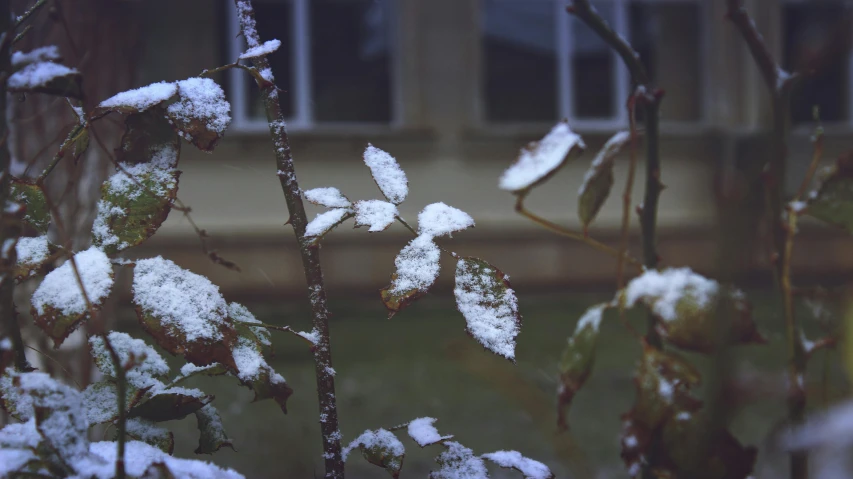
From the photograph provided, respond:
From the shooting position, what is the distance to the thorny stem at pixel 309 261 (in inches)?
28.7

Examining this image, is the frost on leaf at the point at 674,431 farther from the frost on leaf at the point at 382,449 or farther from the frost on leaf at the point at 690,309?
the frost on leaf at the point at 382,449

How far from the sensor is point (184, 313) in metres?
0.62

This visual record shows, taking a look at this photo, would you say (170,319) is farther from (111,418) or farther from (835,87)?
(835,87)

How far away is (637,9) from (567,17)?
660 millimetres

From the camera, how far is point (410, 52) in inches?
216

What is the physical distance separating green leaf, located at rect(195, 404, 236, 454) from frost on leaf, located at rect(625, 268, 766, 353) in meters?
0.46

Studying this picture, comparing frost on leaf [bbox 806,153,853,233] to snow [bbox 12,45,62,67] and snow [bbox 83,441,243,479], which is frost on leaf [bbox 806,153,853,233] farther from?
snow [bbox 12,45,62,67]

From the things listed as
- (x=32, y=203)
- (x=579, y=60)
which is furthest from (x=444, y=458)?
(x=579, y=60)

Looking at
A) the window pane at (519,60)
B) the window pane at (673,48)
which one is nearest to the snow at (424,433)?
the window pane at (519,60)

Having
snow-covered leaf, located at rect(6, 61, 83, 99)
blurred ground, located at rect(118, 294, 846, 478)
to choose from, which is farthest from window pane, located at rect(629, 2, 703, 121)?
snow-covered leaf, located at rect(6, 61, 83, 99)

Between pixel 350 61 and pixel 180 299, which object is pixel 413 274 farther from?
pixel 350 61

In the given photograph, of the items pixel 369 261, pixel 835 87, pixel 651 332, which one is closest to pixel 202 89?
pixel 651 332

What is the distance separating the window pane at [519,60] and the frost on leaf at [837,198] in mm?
5359

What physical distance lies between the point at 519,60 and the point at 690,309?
567 centimetres
